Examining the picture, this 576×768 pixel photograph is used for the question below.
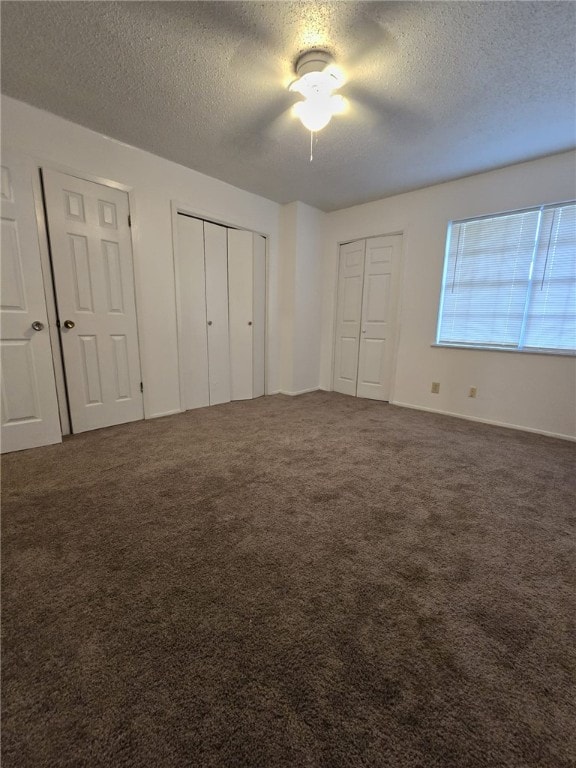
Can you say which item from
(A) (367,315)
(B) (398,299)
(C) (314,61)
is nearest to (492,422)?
(B) (398,299)

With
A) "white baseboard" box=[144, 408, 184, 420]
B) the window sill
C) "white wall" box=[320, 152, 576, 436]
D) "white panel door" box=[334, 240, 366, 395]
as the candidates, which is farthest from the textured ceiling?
"white baseboard" box=[144, 408, 184, 420]

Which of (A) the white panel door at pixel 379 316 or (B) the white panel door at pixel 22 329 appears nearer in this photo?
(B) the white panel door at pixel 22 329

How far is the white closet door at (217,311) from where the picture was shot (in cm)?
347

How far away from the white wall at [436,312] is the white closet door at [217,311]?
158 cm

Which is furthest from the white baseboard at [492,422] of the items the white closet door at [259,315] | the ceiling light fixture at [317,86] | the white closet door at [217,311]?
the ceiling light fixture at [317,86]

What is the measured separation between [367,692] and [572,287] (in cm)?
342

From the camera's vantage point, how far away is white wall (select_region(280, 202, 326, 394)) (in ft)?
13.2

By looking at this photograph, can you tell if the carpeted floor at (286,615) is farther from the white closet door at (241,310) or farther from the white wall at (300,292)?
the white wall at (300,292)

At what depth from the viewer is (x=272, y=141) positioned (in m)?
2.56

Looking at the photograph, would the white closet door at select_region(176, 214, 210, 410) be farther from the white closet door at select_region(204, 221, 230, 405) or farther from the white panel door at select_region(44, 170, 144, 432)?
the white panel door at select_region(44, 170, 144, 432)

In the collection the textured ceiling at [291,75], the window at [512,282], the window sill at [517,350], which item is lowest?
the window sill at [517,350]

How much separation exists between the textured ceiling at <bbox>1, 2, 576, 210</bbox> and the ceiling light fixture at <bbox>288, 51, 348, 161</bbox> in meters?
0.05

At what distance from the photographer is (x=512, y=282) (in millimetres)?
3039

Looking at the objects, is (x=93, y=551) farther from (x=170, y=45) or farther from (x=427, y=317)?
(x=427, y=317)
